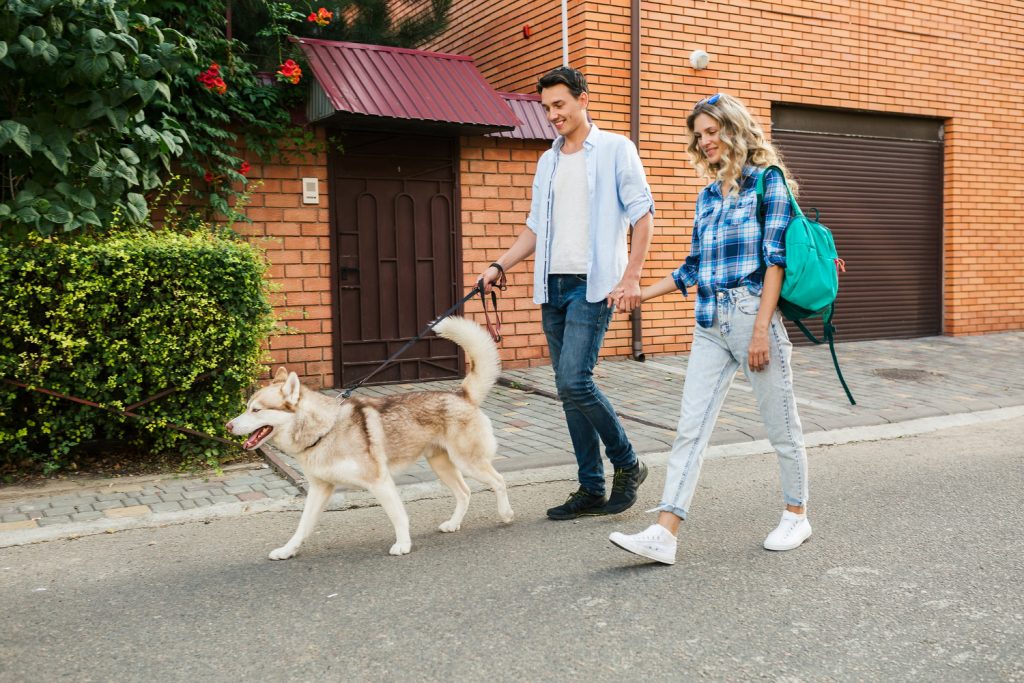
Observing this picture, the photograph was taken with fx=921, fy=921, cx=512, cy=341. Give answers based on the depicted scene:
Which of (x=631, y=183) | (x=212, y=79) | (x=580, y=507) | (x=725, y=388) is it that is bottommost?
(x=580, y=507)

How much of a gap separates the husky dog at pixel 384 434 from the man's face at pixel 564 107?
118 centimetres

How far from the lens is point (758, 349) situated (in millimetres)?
4145

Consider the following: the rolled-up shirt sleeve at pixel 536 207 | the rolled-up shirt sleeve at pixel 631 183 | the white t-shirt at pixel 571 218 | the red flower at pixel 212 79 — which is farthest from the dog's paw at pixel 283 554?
the red flower at pixel 212 79

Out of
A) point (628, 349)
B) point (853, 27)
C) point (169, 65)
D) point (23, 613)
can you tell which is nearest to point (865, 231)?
point (853, 27)

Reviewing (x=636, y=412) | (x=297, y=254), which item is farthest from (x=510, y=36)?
(x=636, y=412)

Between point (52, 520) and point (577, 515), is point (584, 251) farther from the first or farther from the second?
point (52, 520)

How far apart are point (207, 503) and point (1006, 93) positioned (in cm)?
1412

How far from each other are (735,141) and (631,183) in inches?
28.8

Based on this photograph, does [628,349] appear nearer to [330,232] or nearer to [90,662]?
[330,232]

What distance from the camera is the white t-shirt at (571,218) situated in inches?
192

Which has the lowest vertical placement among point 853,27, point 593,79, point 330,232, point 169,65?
point 330,232

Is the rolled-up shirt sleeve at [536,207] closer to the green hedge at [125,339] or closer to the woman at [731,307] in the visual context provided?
the woman at [731,307]

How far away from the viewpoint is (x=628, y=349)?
11.5m

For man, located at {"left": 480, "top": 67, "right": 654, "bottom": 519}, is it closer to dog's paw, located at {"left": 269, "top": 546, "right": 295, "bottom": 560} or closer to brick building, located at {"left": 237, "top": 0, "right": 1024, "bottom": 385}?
dog's paw, located at {"left": 269, "top": 546, "right": 295, "bottom": 560}
